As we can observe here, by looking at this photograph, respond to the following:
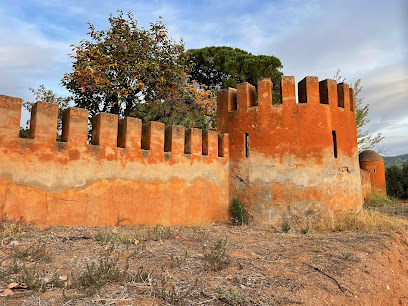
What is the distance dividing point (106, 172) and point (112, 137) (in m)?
0.80

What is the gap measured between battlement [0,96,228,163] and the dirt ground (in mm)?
1730

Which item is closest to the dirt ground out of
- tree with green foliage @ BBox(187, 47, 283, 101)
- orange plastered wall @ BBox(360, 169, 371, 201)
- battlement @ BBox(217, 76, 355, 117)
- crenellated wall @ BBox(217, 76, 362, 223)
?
crenellated wall @ BBox(217, 76, 362, 223)

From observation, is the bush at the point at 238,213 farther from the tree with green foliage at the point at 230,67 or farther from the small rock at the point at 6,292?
the tree with green foliage at the point at 230,67

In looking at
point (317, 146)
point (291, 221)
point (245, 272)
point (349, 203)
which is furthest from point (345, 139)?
point (245, 272)

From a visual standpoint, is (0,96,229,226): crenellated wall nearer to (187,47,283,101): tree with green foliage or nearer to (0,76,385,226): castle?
(0,76,385,226): castle

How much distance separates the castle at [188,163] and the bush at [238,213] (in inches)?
8.6

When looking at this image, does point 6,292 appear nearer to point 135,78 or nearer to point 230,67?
point 135,78

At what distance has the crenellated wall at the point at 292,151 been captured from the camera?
8258mm

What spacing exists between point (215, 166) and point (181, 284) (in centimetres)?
571

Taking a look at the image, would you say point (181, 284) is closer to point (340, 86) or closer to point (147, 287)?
point (147, 287)

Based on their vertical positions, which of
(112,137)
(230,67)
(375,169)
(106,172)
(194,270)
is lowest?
(194,270)

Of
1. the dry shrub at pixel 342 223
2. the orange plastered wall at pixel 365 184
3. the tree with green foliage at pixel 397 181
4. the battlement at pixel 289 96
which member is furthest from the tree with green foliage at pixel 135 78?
the tree with green foliage at pixel 397 181

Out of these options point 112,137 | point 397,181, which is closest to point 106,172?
point 112,137

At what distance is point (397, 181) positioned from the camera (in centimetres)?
2200
